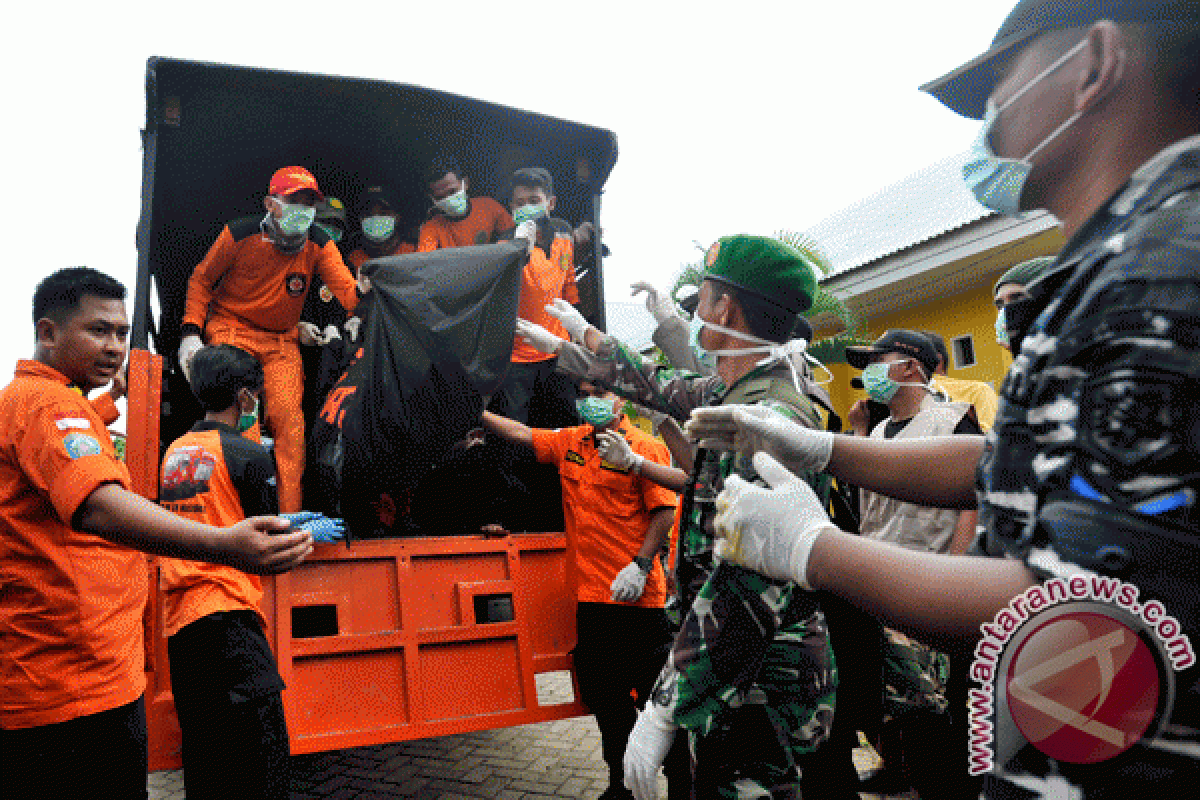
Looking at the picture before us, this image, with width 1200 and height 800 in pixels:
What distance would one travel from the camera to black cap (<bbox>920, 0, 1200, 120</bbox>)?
2.79 feet

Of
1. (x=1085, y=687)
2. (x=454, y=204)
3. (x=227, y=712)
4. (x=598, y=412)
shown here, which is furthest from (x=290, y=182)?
(x=1085, y=687)

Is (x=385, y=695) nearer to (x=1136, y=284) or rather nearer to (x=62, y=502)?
(x=62, y=502)

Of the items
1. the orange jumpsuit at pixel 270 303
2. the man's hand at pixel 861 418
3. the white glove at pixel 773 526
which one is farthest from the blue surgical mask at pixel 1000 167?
the man's hand at pixel 861 418

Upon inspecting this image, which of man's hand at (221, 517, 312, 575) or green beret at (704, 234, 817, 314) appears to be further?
green beret at (704, 234, 817, 314)

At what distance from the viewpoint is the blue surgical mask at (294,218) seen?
13.7 ft

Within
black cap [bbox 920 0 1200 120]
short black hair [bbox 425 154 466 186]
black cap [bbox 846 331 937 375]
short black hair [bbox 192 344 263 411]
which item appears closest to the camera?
black cap [bbox 920 0 1200 120]

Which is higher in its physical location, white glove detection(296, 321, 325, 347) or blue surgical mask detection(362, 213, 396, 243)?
blue surgical mask detection(362, 213, 396, 243)

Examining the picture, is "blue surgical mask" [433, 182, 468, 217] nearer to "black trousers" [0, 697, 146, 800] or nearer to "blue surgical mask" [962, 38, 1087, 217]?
"black trousers" [0, 697, 146, 800]

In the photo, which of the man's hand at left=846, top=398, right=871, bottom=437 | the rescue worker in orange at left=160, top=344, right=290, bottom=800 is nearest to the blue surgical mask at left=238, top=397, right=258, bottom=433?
the rescue worker in orange at left=160, top=344, right=290, bottom=800

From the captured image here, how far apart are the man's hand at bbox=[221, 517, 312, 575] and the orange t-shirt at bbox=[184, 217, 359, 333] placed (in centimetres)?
269

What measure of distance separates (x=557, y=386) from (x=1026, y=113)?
3.63 meters

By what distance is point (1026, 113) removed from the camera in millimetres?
1024

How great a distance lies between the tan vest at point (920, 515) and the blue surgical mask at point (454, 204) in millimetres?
3040

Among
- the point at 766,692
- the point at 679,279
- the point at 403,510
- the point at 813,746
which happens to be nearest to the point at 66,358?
the point at 403,510
